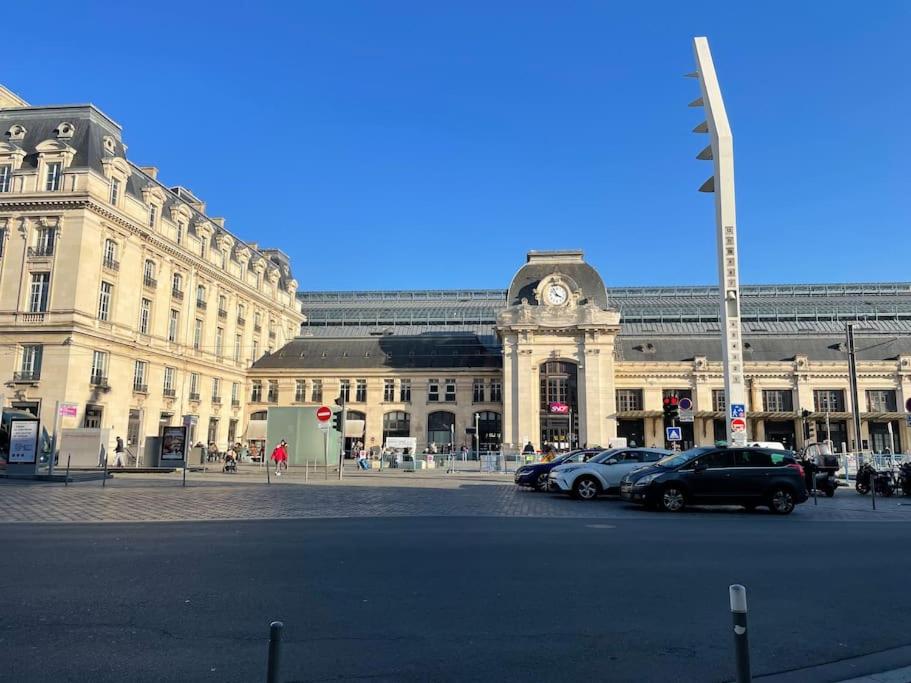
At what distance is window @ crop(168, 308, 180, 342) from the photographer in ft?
172

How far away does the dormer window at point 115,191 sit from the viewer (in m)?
45.7

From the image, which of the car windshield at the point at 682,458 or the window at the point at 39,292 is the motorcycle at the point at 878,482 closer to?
the car windshield at the point at 682,458

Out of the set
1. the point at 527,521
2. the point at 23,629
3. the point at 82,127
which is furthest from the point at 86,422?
the point at 23,629

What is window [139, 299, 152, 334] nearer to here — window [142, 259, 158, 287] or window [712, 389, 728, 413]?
window [142, 259, 158, 287]

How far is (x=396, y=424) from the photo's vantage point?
6431cm

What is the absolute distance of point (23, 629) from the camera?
5797 millimetres

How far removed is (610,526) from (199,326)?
164ft

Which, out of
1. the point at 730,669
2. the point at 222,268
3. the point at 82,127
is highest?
the point at 82,127

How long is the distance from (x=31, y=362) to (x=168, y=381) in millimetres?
10632

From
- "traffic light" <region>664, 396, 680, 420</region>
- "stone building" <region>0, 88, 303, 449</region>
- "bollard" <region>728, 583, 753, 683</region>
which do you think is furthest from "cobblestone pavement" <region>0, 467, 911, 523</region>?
"stone building" <region>0, 88, 303, 449</region>

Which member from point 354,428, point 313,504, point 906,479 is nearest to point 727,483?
point 906,479

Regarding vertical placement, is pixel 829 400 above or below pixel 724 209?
below

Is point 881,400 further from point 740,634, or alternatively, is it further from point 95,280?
point 740,634

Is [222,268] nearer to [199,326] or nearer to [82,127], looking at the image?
[199,326]
